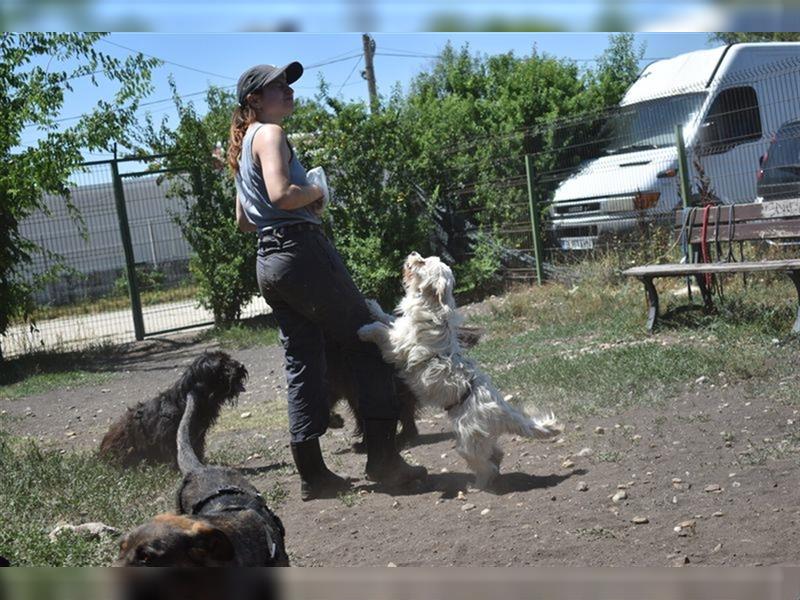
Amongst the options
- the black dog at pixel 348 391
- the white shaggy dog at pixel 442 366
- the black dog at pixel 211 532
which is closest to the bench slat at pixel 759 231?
the black dog at pixel 348 391

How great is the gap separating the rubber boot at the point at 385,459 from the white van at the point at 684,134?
22.6 feet

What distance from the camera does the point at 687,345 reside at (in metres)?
7.41

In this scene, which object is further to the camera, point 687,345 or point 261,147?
point 687,345

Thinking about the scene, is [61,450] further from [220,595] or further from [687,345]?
[220,595]

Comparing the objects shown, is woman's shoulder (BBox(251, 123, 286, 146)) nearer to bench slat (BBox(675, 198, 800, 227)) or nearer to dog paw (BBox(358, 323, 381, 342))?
dog paw (BBox(358, 323, 381, 342))

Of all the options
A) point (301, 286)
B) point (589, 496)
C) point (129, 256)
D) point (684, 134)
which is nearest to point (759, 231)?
point (684, 134)

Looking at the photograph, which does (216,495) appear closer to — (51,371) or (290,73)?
(290,73)

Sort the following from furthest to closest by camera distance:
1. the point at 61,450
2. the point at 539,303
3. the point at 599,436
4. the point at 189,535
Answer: the point at 539,303, the point at 61,450, the point at 599,436, the point at 189,535

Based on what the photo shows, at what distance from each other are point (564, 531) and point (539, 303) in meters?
6.24

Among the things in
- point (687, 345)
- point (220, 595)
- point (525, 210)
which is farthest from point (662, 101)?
point (220, 595)

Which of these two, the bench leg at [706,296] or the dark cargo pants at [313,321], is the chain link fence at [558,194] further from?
the dark cargo pants at [313,321]

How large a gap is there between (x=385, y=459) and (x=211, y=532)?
7.40 feet

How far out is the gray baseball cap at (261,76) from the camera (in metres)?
4.61

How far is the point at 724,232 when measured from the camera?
8789 millimetres
